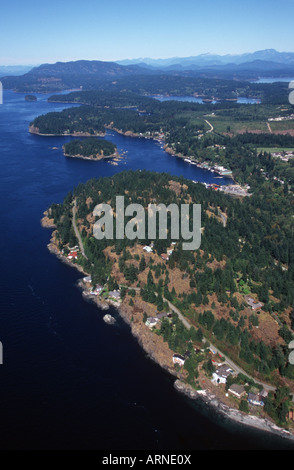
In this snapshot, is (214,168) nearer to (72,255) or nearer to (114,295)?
(72,255)

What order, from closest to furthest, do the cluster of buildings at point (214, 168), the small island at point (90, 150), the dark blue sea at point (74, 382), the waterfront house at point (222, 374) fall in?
the dark blue sea at point (74, 382) → the waterfront house at point (222, 374) → the cluster of buildings at point (214, 168) → the small island at point (90, 150)

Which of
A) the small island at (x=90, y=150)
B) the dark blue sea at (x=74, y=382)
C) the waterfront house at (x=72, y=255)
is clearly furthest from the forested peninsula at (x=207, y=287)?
the small island at (x=90, y=150)

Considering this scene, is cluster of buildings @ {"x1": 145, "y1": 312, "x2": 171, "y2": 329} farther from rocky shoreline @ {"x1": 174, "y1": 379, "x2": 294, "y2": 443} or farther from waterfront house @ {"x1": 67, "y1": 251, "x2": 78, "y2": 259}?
waterfront house @ {"x1": 67, "y1": 251, "x2": 78, "y2": 259}

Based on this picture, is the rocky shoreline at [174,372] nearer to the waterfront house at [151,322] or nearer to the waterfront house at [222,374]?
the waterfront house at [151,322]

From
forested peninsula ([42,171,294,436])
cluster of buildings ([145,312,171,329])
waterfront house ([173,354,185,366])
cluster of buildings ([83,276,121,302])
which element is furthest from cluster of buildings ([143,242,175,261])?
waterfront house ([173,354,185,366])

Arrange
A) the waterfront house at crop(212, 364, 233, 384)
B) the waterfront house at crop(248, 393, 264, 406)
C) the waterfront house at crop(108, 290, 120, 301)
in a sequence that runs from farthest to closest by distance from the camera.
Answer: the waterfront house at crop(108, 290, 120, 301) < the waterfront house at crop(212, 364, 233, 384) < the waterfront house at crop(248, 393, 264, 406)
